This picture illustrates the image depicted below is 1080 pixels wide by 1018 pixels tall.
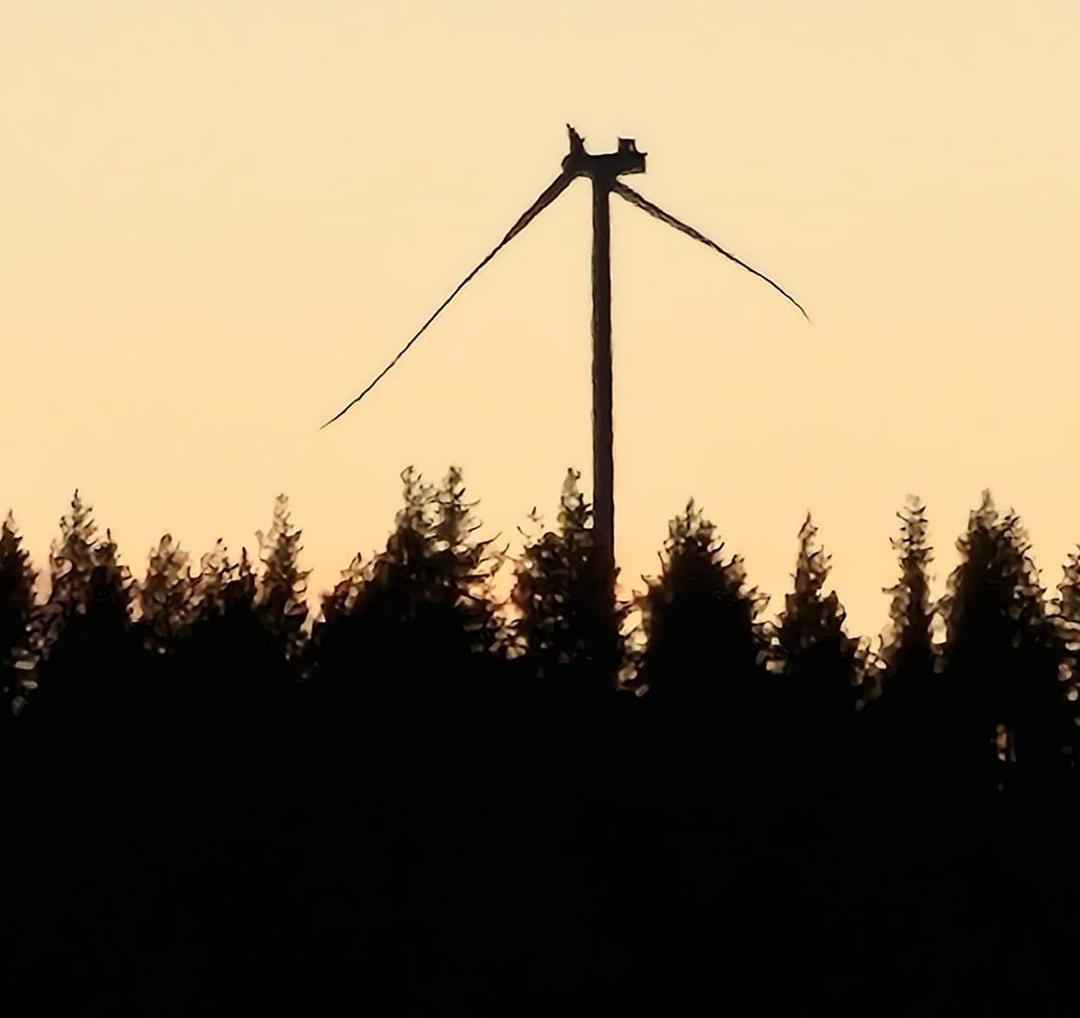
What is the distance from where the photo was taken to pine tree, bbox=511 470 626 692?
4281 centimetres

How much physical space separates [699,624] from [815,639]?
156 cm

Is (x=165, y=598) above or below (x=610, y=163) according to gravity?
below

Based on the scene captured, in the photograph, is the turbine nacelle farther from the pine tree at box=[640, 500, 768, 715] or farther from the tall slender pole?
Result: the pine tree at box=[640, 500, 768, 715]

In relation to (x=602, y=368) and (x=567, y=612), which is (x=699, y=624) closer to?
(x=567, y=612)

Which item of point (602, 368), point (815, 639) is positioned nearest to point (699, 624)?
point (815, 639)

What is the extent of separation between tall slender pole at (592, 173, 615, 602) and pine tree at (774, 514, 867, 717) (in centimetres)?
273

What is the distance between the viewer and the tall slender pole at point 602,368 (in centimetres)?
4616

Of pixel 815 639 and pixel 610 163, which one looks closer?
pixel 815 639

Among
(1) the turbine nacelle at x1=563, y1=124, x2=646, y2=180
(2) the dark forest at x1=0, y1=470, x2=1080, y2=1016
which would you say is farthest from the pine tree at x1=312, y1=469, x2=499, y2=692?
(1) the turbine nacelle at x1=563, y1=124, x2=646, y2=180

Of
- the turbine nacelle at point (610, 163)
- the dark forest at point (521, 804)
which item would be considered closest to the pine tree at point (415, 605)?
the dark forest at point (521, 804)

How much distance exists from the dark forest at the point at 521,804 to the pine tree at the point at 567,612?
4 cm

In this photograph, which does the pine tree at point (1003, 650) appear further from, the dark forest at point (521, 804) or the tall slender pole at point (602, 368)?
the tall slender pole at point (602, 368)

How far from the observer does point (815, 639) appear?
4297 cm

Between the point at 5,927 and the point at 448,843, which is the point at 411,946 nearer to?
the point at 448,843
